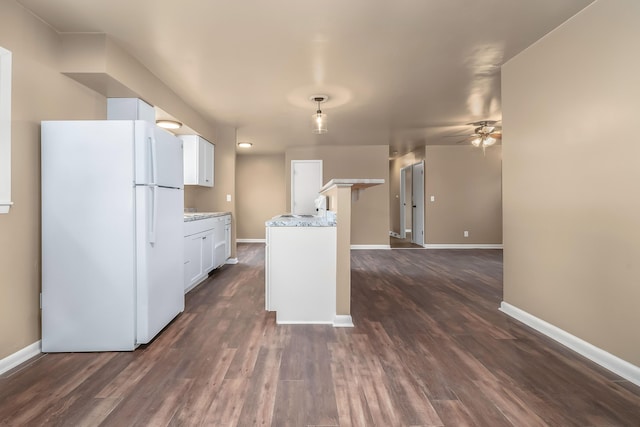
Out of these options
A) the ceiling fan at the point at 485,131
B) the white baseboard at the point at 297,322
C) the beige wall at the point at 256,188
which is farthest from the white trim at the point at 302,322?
the beige wall at the point at 256,188

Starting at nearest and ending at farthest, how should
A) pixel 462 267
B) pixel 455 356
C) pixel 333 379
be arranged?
pixel 333 379, pixel 455 356, pixel 462 267

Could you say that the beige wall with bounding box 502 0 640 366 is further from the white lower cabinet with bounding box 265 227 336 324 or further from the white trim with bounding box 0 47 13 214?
the white trim with bounding box 0 47 13 214

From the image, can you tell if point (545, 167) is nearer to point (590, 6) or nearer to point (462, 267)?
point (590, 6)

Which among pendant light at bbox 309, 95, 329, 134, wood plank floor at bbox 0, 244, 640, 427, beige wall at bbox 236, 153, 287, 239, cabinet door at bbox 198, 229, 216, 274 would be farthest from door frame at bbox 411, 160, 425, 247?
cabinet door at bbox 198, 229, 216, 274

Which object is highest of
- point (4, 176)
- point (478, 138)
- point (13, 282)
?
point (478, 138)

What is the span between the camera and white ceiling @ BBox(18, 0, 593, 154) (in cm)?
211

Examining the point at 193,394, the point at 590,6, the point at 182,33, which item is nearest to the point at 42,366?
the point at 193,394

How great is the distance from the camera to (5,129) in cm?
192

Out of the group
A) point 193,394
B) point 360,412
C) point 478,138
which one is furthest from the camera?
point 478,138

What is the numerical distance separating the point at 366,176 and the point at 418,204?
166cm

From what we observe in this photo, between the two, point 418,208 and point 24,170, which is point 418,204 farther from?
point 24,170

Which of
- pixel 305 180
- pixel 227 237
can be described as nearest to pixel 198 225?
pixel 227 237

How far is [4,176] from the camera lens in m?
1.92

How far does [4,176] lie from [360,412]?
8.15 feet
